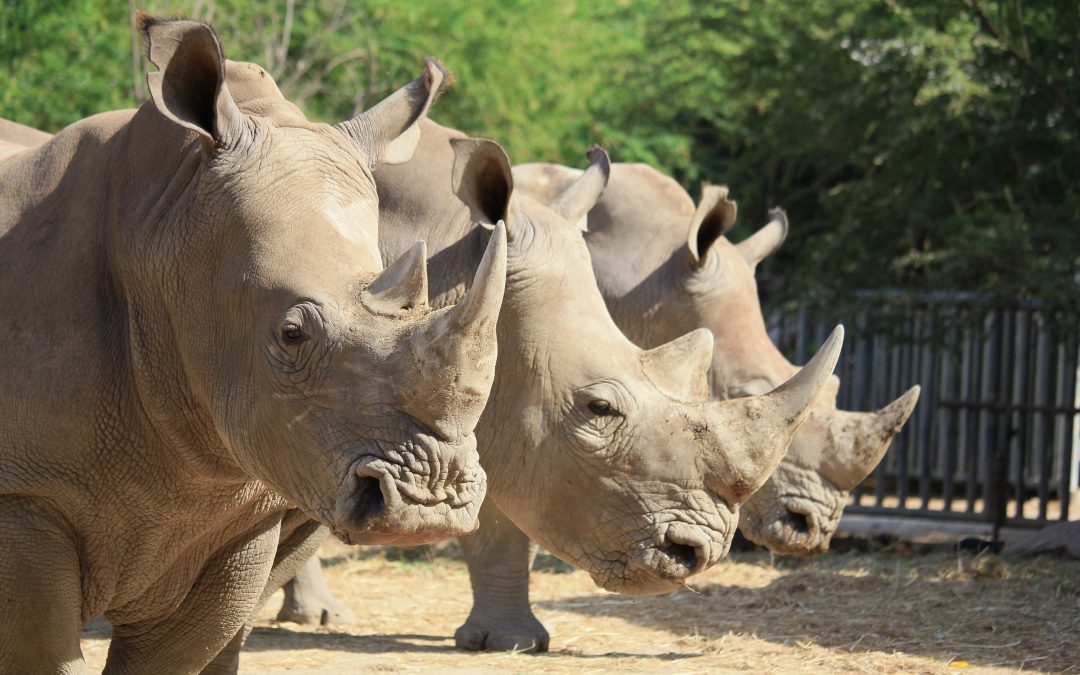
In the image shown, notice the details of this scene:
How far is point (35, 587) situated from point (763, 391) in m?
3.59

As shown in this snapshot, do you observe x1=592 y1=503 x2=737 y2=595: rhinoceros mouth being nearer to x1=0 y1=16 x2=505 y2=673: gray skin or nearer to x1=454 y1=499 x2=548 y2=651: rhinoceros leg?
x1=0 y1=16 x2=505 y2=673: gray skin

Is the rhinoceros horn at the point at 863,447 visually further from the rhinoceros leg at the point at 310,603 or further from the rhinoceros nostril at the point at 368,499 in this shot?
the rhinoceros nostril at the point at 368,499

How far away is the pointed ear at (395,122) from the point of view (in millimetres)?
3857

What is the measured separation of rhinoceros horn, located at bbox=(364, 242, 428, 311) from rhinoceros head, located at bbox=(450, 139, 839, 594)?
1473 millimetres

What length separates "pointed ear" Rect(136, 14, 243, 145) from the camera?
344 cm

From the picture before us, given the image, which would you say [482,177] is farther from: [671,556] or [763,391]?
[763,391]

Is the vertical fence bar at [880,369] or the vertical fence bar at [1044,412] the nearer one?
the vertical fence bar at [1044,412]

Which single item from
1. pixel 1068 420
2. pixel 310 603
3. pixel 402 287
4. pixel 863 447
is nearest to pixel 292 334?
pixel 402 287

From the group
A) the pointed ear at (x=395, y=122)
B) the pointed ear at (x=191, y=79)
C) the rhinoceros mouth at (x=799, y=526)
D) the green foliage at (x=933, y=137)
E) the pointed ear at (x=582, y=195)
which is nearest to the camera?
the pointed ear at (x=191, y=79)

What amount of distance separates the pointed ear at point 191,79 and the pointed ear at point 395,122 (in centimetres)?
38

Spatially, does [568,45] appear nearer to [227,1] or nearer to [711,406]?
[227,1]

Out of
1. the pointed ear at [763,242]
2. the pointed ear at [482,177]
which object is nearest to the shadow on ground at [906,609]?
the pointed ear at [763,242]

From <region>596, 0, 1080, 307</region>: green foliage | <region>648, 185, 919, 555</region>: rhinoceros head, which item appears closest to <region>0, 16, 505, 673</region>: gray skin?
<region>648, 185, 919, 555</region>: rhinoceros head

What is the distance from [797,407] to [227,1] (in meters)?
9.76
